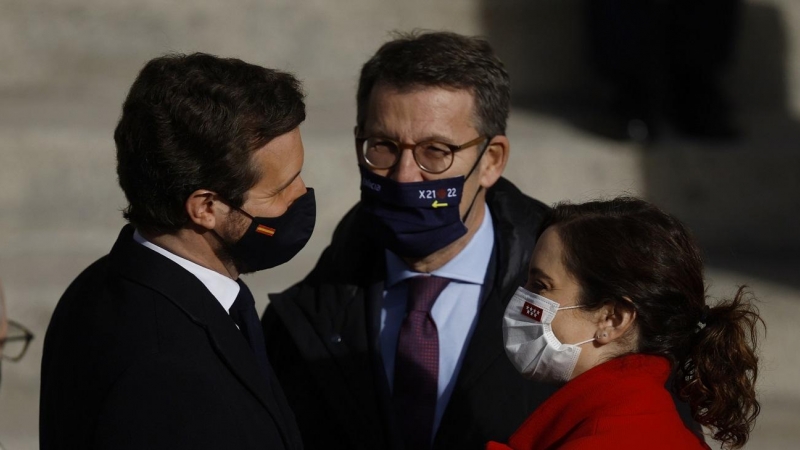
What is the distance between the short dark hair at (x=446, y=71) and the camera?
2791mm

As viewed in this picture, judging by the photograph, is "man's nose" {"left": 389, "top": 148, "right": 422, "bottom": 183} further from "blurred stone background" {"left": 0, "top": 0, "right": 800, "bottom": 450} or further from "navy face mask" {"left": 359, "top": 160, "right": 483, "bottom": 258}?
"blurred stone background" {"left": 0, "top": 0, "right": 800, "bottom": 450}

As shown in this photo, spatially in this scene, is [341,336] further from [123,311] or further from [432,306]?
[123,311]

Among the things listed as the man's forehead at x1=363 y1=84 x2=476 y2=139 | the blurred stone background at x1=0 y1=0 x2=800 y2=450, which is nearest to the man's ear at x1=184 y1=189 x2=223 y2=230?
the man's forehead at x1=363 y1=84 x2=476 y2=139

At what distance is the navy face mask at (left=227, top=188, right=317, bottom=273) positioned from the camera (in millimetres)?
2197

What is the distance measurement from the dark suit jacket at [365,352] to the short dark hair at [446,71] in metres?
0.25

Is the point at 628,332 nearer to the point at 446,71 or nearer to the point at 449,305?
the point at 449,305

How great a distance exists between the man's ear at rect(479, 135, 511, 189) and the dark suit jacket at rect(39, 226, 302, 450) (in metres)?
0.98

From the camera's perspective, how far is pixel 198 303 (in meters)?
2.06

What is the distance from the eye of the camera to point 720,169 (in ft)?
17.5

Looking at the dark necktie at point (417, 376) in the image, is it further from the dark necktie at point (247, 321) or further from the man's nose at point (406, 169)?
the dark necktie at point (247, 321)

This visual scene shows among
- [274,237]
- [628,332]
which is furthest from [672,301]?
[274,237]

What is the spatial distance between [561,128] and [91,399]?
408cm

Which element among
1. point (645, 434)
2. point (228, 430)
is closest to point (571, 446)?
point (645, 434)

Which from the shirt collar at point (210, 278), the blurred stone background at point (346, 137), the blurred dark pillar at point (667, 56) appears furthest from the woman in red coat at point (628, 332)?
the blurred dark pillar at point (667, 56)
